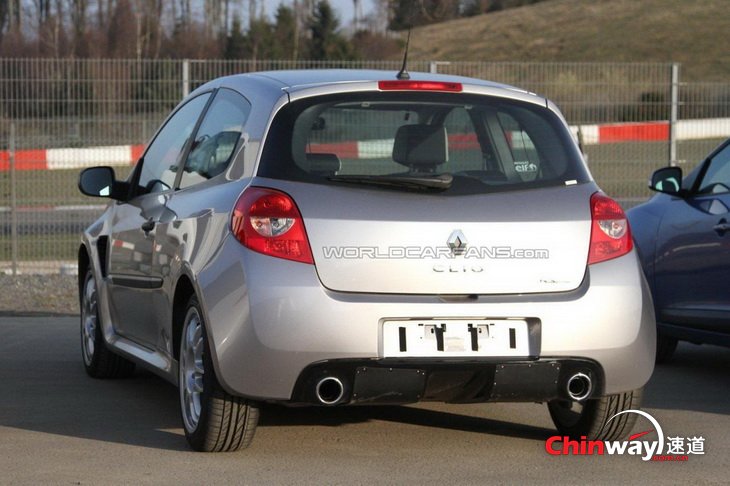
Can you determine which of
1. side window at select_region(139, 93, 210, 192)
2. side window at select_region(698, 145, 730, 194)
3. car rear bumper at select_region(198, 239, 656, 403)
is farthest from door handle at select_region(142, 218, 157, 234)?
side window at select_region(698, 145, 730, 194)

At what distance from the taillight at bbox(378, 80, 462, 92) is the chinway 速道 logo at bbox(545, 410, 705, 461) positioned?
156cm

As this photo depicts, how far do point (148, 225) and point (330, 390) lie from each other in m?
1.64

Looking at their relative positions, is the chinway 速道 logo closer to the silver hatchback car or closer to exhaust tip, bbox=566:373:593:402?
the silver hatchback car

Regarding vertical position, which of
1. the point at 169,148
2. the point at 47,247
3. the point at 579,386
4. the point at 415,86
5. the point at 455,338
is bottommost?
the point at 47,247

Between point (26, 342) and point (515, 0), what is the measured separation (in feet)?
308

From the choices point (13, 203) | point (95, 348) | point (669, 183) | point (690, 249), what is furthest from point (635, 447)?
point (13, 203)

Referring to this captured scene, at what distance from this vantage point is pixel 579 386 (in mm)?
5844

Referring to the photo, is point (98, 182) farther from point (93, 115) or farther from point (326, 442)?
point (93, 115)

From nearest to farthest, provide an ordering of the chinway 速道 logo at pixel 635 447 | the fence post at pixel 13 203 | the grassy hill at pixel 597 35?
the chinway 速道 logo at pixel 635 447 → the fence post at pixel 13 203 → the grassy hill at pixel 597 35

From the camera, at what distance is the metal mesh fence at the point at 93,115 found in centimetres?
1631

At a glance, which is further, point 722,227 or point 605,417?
point 722,227

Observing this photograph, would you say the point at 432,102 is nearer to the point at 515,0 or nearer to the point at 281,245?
the point at 281,245

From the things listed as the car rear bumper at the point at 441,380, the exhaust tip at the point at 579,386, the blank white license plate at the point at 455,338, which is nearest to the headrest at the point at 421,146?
the blank white license plate at the point at 455,338

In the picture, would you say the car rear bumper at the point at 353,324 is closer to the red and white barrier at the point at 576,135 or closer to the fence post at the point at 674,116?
the red and white barrier at the point at 576,135
